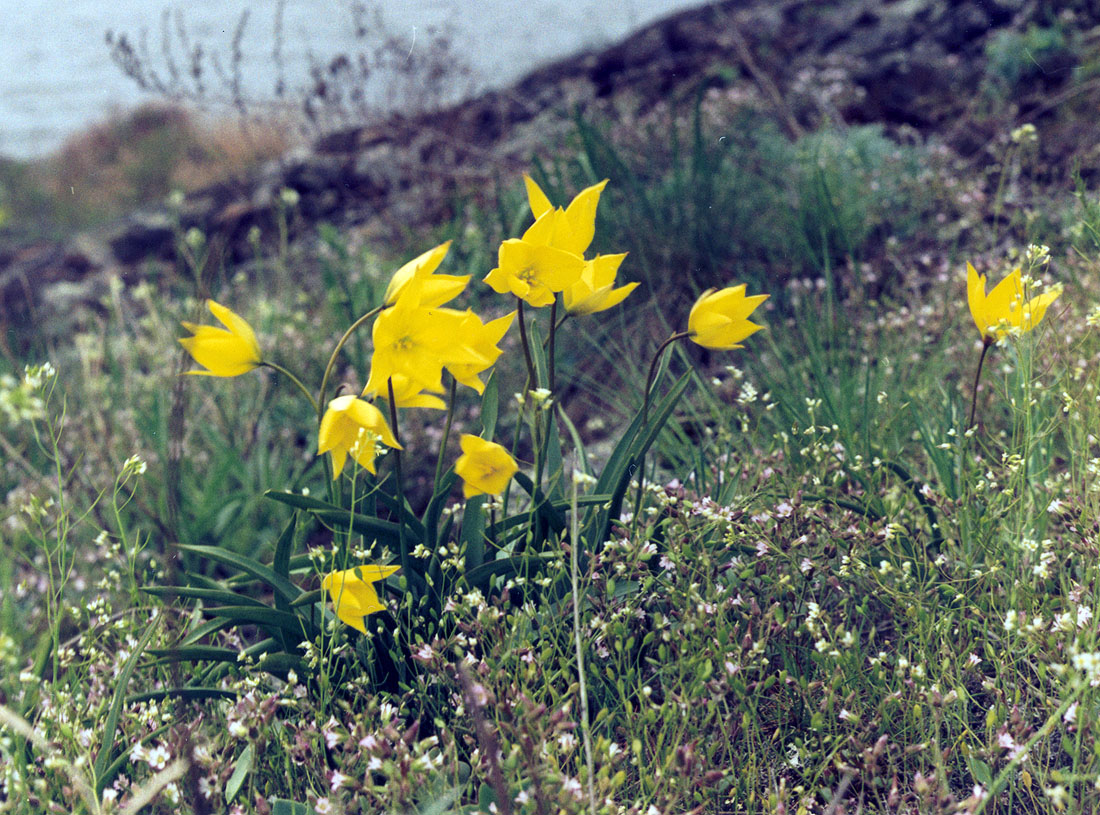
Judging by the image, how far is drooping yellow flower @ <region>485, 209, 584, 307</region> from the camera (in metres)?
1.28

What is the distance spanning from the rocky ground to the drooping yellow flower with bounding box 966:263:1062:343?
6.24 ft

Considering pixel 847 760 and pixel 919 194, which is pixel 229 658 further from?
pixel 919 194

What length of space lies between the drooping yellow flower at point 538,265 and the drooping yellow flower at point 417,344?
97 millimetres

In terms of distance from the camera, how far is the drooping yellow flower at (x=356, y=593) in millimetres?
1280

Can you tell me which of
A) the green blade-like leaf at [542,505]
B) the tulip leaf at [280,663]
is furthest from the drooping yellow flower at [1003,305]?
the tulip leaf at [280,663]

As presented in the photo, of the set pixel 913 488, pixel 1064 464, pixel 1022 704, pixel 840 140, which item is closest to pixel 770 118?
pixel 840 140

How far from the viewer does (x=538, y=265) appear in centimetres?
130

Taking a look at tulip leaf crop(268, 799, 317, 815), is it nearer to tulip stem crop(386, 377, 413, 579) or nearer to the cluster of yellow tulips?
the cluster of yellow tulips

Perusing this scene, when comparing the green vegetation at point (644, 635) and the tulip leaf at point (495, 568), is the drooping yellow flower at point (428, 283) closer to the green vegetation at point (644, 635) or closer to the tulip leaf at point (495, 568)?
the green vegetation at point (644, 635)

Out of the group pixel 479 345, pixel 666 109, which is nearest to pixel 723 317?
pixel 479 345

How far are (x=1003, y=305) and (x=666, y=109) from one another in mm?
3301

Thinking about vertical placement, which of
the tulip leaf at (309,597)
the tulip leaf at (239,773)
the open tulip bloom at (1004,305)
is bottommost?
the tulip leaf at (239,773)

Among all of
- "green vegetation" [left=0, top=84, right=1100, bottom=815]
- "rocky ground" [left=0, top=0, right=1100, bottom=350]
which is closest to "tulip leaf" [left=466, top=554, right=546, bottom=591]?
"green vegetation" [left=0, top=84, right=1100, bottom=815]

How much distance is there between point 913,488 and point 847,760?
1.98ft
